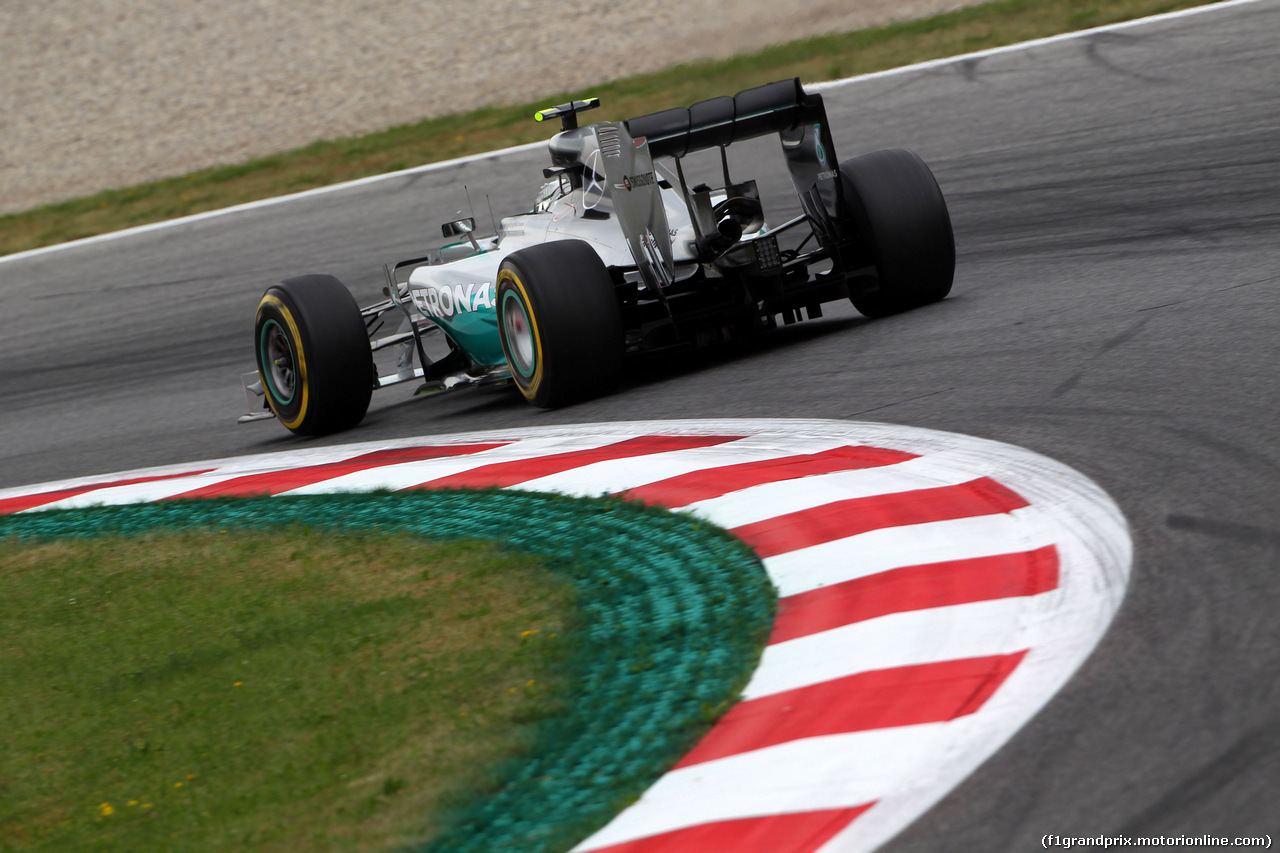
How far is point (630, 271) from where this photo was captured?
6.79m

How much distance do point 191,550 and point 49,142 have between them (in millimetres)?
17488

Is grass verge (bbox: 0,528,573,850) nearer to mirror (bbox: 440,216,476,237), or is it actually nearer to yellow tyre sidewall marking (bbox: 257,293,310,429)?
yellow tyre sidewall marking (bbox: 257,293,310,429)

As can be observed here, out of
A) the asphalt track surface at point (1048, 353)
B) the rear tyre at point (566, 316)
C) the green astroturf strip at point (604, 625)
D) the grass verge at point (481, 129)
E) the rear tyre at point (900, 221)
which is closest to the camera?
the asphalt track surface at point (1048, 353)

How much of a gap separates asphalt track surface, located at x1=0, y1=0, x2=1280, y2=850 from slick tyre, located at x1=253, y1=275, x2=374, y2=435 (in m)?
0.22

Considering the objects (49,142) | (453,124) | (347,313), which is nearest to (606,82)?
(453,124)

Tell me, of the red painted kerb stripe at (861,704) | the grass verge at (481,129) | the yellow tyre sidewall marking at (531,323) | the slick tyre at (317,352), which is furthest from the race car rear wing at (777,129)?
the grass verge at (481,129)

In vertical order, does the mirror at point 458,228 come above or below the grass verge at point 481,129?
below

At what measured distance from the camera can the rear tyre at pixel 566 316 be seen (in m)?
6.37

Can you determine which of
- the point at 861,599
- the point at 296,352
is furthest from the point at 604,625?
the point at 296,352

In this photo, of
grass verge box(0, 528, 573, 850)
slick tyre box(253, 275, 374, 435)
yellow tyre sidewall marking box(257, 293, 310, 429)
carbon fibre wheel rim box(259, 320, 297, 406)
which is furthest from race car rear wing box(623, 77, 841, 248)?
grass verge box(0, 528, 573, 850)

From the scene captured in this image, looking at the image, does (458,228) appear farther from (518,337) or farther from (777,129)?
(777,129)

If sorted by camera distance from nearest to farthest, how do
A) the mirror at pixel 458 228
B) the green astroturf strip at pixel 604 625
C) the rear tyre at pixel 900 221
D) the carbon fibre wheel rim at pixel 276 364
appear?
the green astroturf strip at pixel 604 625
the rear tyre at pixel 900 221
the carbon fibre wheel rim at pixel 276 364
the mirror at pixel 458 228

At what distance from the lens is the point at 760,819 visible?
8.23 feet

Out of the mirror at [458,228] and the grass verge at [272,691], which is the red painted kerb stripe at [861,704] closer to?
the grass verge at [272,691]
